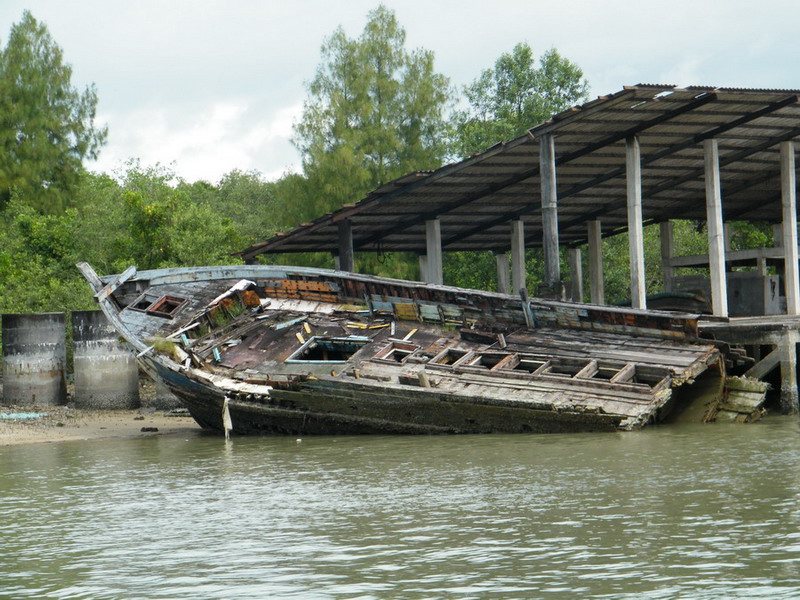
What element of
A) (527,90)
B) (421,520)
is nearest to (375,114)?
(527,90)

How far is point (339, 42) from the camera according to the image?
146 feet

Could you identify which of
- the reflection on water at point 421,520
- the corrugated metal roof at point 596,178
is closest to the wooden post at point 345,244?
the corrugated metal roof at point 596,178

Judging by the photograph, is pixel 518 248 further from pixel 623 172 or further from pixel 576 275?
pixel 576 275

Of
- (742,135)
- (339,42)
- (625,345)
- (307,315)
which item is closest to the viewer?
(625,345)

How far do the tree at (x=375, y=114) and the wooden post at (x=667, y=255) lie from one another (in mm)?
13295

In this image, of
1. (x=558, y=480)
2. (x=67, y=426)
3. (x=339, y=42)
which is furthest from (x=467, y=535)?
(x=339, y=42)

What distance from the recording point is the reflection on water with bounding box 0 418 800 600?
8375mm

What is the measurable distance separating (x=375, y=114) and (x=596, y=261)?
15062 millimetres

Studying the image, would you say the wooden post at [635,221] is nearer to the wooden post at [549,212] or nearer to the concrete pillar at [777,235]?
the wooden post at [549,212]

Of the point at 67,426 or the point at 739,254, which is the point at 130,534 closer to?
the point at 67,426

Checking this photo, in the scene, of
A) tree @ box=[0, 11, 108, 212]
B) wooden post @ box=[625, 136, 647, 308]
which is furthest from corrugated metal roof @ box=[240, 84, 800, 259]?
tree @ box=[0, 11, 108, 212]

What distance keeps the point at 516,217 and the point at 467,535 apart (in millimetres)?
20592

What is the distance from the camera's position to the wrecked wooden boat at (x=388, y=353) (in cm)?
1727

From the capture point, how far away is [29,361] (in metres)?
24.7
